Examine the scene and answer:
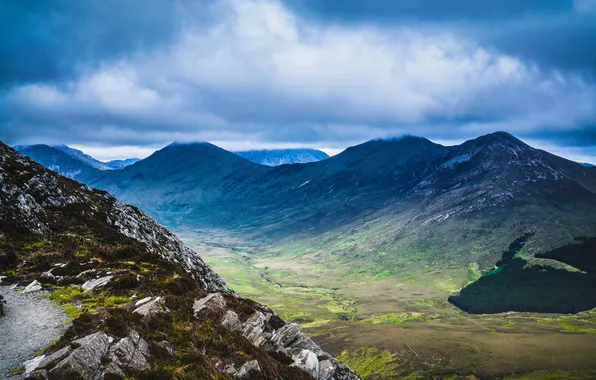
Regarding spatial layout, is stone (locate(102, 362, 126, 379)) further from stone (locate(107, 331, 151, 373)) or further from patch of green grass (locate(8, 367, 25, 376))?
patch of green grass (locate(8, 367, 25, 376))

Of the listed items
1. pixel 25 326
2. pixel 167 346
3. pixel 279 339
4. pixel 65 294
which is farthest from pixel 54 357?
pixel 279 339

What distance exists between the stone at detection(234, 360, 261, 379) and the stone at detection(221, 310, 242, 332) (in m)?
5.82

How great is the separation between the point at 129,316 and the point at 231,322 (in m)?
8.44

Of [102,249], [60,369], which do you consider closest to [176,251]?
[102,249]

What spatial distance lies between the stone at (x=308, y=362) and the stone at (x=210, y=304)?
7.30 m

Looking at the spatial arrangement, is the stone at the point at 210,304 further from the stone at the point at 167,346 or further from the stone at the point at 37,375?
the stone at the point at 37,375

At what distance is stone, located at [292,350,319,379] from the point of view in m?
30.9

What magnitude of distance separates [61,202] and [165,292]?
45192mm

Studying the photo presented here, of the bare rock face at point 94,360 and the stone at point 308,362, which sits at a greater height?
the bare rock face at point 94,360

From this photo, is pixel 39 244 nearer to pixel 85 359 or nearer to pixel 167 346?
pixel 167 346

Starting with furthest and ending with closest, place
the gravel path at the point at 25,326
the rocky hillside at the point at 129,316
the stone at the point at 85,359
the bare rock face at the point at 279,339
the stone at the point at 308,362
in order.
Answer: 1. the bare rock face at the point at 279,339
2. the stone at the point at 308,362
3. the gravel path at the point at 25,326
4. the rocky hillside at the point at 129,316
5. the stone at the point at 85,359

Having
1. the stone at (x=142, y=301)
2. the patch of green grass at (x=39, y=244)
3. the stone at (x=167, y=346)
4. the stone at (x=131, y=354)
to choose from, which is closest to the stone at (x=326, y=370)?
the stone at (x=167, y=346)

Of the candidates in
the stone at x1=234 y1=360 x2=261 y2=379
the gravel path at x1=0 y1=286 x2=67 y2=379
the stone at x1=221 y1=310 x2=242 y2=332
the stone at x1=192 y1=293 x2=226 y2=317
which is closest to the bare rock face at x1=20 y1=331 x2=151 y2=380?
the gravel path at x1=0 y1=286 x2=67 y2=379

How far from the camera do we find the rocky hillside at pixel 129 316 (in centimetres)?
2180
